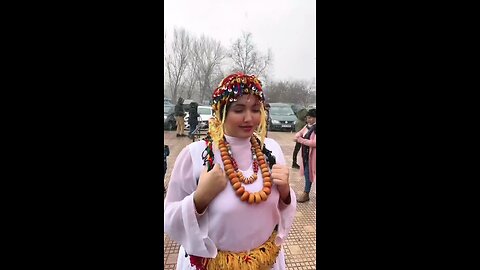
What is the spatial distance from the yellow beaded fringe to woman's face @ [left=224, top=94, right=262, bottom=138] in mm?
378

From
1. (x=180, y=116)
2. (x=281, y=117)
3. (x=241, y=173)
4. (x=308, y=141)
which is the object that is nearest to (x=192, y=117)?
(x=180, y=116)

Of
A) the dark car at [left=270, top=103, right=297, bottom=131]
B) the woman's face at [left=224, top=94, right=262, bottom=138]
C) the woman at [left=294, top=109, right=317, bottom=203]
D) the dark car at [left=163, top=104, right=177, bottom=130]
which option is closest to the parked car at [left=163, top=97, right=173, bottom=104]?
the dark car at [left=163, top=104, right=177, bottom=130]

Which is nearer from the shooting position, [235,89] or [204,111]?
[235,89]

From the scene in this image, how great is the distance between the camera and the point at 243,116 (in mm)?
865

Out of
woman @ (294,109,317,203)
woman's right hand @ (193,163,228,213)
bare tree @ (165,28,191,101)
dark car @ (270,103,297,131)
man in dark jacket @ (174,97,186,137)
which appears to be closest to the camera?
woman's right hand @ (193,163,228,213)

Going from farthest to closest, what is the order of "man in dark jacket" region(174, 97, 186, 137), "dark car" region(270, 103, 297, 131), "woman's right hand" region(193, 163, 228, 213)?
"dark car" region(270, 103, 297, 131) → "man in dark jacket" region(174, 97, 186, 137) → "woman's right hand" region(193, 163, 228, 213)

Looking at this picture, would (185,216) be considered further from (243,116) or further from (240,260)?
(243,116)

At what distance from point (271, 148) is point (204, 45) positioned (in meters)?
0.45

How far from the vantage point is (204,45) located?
1011 millimetres

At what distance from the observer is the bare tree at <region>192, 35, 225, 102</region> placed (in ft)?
3.30

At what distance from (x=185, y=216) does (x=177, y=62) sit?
0.54 metres

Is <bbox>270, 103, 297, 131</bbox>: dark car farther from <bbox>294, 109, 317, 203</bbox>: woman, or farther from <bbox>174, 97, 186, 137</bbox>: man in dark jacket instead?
<bbox>294, 109, 317, 203</bbox>: woman
